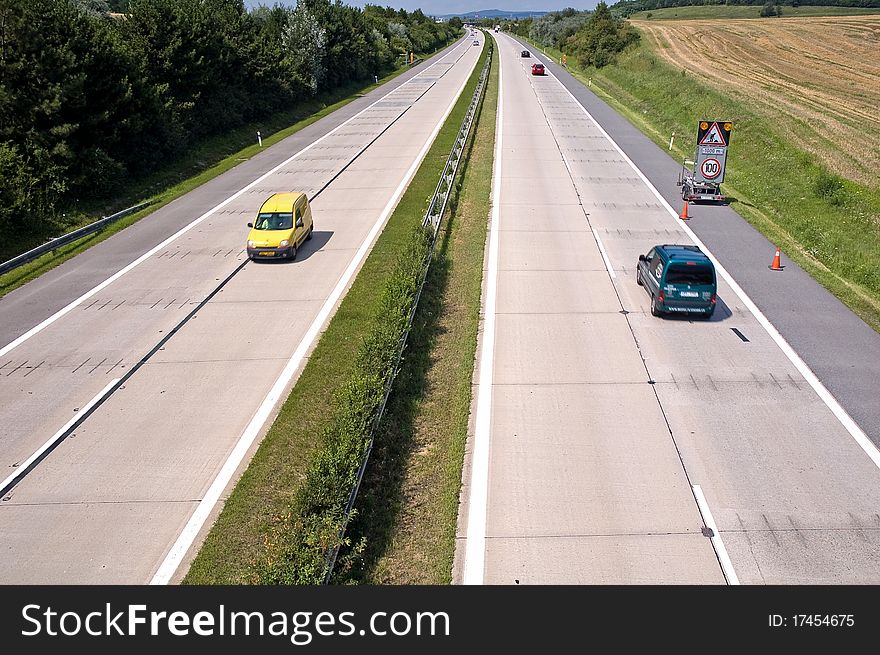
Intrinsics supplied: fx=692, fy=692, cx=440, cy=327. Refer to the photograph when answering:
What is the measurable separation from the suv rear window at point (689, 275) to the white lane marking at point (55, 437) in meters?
13.1

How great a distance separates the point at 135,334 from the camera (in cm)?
1736

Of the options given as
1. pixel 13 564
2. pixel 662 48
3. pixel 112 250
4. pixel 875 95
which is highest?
pixel 662 48

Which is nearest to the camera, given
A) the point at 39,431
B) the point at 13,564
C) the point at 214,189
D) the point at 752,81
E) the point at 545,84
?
the point at 13,564

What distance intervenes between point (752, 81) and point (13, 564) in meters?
61.5

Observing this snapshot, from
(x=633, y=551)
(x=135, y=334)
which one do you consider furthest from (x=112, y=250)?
(x=633, y=551)

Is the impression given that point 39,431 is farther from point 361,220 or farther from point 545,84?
point 545,84

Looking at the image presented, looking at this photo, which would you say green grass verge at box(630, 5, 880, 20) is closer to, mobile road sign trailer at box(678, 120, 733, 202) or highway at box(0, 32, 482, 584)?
mobile road sign trailer at box(678, 120, 733, 202)

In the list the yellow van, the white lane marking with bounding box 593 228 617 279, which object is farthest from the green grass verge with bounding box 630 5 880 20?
the yellow van

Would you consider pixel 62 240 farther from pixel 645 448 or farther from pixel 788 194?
pixel 788 194

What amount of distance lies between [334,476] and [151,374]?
24.0 ft

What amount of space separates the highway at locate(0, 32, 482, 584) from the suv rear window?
8.76 meters

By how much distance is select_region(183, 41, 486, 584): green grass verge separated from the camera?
987cm

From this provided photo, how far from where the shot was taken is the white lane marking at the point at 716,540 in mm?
9445

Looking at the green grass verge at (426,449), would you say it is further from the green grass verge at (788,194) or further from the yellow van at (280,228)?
the green grass verge at (788,194)
